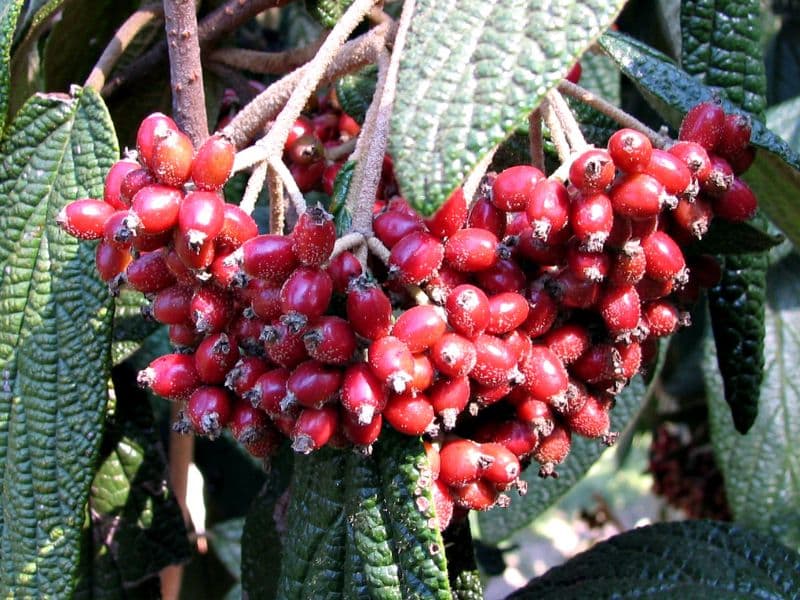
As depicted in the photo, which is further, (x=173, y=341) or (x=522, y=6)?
(x=173, y=341)

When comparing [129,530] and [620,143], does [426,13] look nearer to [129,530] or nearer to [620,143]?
[620,143]

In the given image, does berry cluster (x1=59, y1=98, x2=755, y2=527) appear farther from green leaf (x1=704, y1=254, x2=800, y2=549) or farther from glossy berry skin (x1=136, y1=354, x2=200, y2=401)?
green leaf (x1=704, y1=254, x2=800, y2=549)

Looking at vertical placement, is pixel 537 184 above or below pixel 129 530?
above

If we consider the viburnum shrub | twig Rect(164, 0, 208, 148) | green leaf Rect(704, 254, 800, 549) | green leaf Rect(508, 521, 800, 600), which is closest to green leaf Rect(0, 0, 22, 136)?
the viburnum shrub

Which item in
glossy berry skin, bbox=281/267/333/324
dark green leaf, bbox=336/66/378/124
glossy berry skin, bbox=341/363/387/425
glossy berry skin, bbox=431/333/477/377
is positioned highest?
dark green leaf, bbox=336/66/378/124

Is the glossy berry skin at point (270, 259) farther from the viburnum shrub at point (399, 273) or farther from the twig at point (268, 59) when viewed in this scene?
A: the twig at point (268, 59)

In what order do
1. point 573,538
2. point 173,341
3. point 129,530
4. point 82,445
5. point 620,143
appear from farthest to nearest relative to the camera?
point 573,538
point 129,530
point 82,445
point 173,341
point 620,143

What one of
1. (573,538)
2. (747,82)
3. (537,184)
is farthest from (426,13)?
(573,538)
